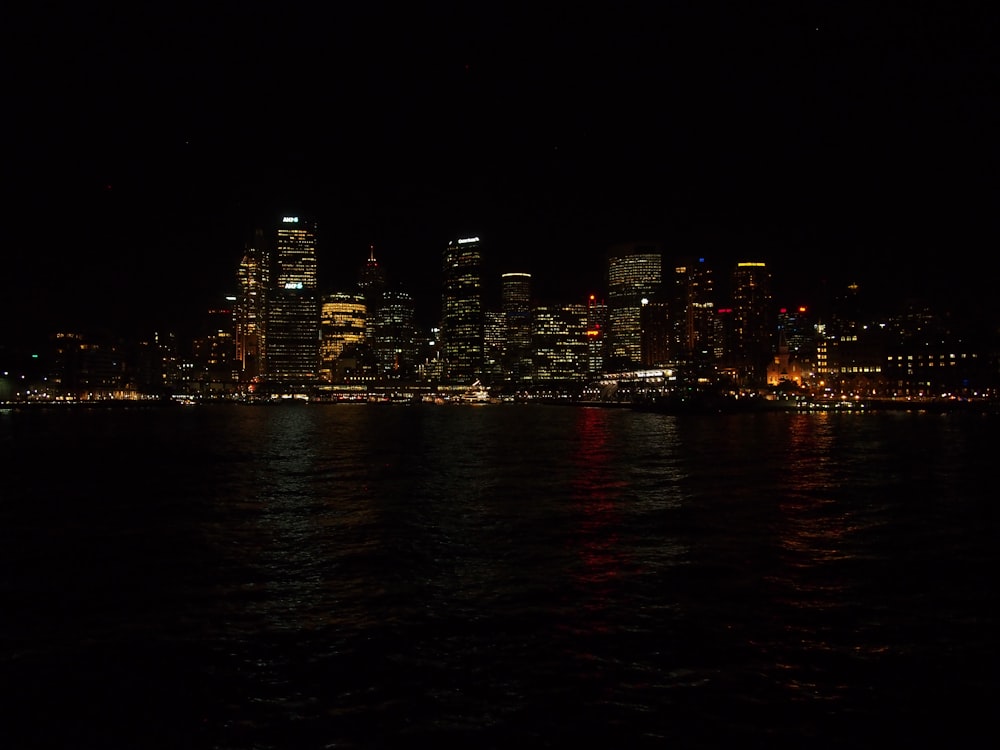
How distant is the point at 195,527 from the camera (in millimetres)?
23719

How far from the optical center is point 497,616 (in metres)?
14.2

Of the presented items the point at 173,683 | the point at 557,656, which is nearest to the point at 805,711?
the point at 557,656

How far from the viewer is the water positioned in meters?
9.89

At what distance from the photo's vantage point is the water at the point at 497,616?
9.89 m

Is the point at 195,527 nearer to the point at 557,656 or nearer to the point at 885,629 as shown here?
the point at 557,656

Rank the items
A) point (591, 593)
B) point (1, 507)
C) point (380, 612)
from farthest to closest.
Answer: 1. point (1, 507)
2. point (591, 593)
3. point (380, 612)

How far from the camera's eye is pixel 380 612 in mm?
14547

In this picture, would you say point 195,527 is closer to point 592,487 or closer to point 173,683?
point 173,683

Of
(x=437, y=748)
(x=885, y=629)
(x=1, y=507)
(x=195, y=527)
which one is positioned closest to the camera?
(x=437, y=748)

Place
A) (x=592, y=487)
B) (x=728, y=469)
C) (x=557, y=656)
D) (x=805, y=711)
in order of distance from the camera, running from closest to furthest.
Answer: (x=805, y=711)
(x=557, y=656)
(x=592, y=487)
(x=728, y=469)

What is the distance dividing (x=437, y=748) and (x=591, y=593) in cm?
720

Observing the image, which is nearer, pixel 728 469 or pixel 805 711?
pixel 805 711

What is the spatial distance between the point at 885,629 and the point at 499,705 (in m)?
7.55

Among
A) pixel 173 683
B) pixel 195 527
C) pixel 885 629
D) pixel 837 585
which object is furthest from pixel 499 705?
pixel 195 527
